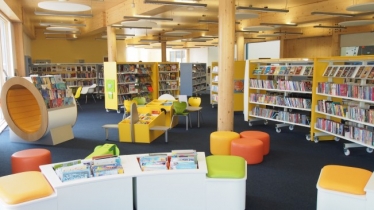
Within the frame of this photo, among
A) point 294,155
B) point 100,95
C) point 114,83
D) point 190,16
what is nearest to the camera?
point 294,155

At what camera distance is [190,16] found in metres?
14.9

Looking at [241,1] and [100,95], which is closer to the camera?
[241,1]

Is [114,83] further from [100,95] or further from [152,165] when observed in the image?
[152,165]

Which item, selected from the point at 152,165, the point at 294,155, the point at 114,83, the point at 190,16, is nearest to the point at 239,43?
the point at 190,16

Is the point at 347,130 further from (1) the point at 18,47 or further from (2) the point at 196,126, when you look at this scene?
(1) the point at 18,47

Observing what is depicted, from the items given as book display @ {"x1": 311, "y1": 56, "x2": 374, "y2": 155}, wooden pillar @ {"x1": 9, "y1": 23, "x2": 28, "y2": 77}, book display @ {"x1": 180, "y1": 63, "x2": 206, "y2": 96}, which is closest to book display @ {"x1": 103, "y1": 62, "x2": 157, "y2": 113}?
wooden pillar @ {"x1": 9, "y1": 23, "x2": 28, "y2": 77}

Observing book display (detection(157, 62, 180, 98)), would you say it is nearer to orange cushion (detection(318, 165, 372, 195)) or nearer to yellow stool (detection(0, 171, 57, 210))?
yellow stool (detection(0, 171, 57, 210))

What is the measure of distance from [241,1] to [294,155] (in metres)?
6.68

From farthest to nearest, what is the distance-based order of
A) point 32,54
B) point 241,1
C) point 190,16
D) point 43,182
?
point 32,54, point 190,16, point 241,1, point 43,182

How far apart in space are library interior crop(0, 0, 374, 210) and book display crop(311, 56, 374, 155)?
0.03m

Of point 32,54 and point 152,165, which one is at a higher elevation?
point 32,54

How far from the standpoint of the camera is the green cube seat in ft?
12.6

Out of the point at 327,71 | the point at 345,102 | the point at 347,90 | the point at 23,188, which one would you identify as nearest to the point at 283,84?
the point at 327,71

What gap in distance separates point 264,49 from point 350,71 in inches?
624
